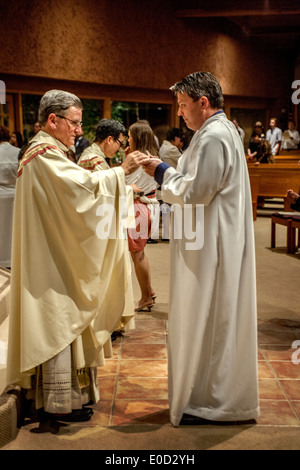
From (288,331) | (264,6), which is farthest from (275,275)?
(264,6)

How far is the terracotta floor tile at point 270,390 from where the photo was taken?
3023 mm

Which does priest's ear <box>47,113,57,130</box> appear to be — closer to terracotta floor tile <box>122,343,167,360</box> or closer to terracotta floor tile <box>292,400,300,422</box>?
terracotta floor tile <box>122,343,167,360</box>

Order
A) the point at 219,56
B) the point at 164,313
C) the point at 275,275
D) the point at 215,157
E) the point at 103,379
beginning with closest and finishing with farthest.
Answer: the point at 215,157 → the point at 103,379 → the point at 164,313 → the point at 275,275 → the point at 219,56

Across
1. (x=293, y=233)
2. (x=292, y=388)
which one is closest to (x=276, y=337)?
(x=292, y=388)

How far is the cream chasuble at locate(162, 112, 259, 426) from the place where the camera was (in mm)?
2541

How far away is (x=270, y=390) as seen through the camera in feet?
10.2

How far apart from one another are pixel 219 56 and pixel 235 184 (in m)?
→ 11.7

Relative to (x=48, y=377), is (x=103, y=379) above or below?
below

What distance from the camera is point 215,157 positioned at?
2.47m

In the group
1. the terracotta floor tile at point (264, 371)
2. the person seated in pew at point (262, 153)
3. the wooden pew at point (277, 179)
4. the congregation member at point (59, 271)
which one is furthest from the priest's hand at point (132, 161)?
the person seated in pew at point (262, 153)

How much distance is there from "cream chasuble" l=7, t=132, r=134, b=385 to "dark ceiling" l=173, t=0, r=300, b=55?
10321 millimetres

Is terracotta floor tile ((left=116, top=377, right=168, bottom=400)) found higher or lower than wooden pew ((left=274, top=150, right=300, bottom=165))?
lower

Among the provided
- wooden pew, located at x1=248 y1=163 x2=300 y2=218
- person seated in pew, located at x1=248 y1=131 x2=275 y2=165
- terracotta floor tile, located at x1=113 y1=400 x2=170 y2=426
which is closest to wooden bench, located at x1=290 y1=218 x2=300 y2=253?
wooden pew, located at x1=248 y1=163 x2=300 y2=218

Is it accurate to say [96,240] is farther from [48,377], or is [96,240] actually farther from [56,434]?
[56,434]
